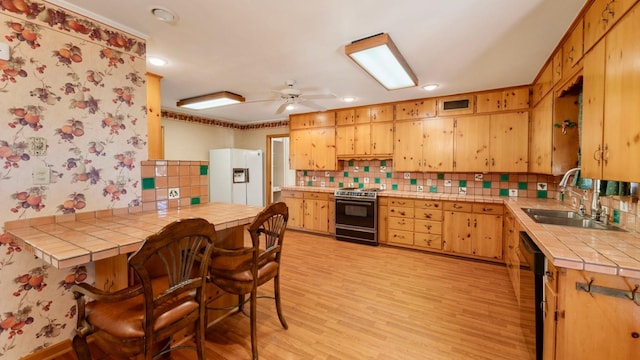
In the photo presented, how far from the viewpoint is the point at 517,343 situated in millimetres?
1948

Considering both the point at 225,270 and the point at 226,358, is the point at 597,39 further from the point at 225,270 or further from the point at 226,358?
the point at 226,358

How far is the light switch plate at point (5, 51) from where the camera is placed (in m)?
1.58

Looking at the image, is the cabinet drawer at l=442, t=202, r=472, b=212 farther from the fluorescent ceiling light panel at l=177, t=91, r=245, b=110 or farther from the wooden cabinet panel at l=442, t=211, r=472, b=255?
the fluorescent ceiling light panel at l=177, t=91, r=245, b=110

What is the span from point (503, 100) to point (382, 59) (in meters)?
2.21

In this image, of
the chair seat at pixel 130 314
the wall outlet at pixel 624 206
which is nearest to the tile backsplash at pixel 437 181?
the wall outlet at pixel 624 206

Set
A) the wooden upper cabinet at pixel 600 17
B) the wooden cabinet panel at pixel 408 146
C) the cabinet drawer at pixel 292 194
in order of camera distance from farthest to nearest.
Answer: the cabinet drawer at pixel 292 194, the wooden cabinet panel at pixel 408 146, the wooden upper cabinet at pixel 600 17

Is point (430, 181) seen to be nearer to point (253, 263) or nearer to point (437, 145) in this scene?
point (437, 145)

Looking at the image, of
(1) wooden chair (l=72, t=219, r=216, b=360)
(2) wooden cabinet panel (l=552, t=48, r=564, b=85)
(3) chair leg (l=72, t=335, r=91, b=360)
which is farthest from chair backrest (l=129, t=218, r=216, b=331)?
(2) wooden cabinet panel (l=552, t=48, r=564, b=85)

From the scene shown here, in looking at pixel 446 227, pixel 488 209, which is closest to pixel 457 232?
pixel 446 227

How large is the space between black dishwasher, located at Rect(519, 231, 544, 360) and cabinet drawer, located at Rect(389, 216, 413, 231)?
6.30 ft

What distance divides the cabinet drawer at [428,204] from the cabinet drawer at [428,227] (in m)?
0.21

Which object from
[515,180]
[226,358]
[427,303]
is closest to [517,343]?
[427,303]

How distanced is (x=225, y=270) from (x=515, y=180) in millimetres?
4037

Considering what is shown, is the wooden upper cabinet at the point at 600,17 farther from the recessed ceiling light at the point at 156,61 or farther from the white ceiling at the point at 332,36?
the recessed ceiling light at the point at 156,61
